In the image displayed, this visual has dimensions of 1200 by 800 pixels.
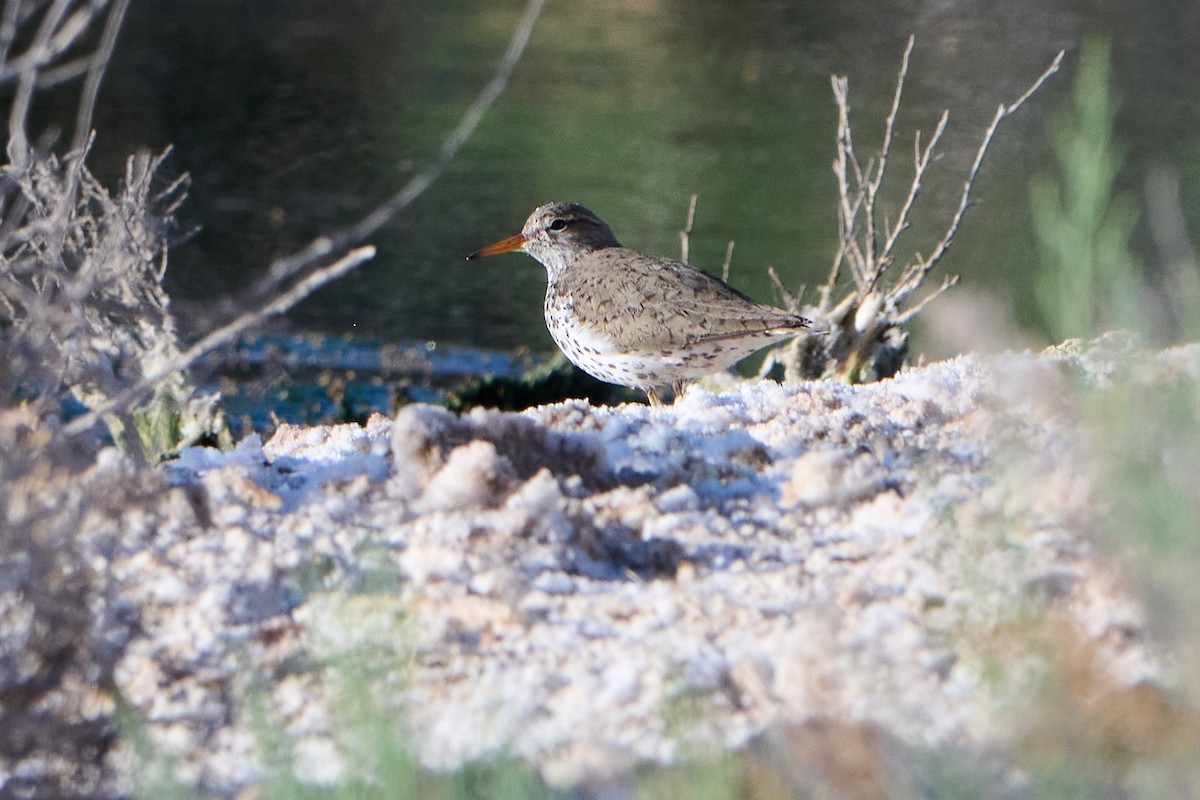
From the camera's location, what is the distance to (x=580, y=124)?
47.1ft

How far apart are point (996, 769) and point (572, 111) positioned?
1273cm

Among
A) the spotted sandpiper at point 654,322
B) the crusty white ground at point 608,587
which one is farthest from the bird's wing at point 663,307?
the crusty white ground at point 608,587

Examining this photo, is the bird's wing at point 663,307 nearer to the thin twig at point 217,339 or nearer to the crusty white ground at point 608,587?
the crusty white ground at point 608,587

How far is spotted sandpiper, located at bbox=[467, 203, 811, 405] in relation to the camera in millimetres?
5816

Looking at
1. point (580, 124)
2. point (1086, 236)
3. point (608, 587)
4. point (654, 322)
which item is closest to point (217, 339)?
point (608, 587)

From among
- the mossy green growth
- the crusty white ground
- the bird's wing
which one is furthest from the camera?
the bird's wing

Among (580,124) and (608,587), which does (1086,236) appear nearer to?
(608,587)

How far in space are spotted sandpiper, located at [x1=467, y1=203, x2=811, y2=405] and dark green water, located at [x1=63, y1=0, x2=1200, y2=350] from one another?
8.02ft

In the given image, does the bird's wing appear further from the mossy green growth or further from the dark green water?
the mossy green growth

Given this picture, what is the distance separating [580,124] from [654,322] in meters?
8.75

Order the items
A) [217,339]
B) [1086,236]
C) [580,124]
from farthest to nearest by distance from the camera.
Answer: [580,124] → [1086,236] → [217,339]

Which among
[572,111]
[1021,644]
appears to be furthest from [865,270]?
[572,111]

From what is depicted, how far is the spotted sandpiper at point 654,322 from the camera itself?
5816 millimetres

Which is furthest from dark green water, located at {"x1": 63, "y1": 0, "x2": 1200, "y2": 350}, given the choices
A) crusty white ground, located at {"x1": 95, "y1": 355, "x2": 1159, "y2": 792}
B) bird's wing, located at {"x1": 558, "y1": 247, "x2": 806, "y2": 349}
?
crusty white ground, located at {"x1": 95, "y1": 355, "x2": 1159, "y2": 792}
